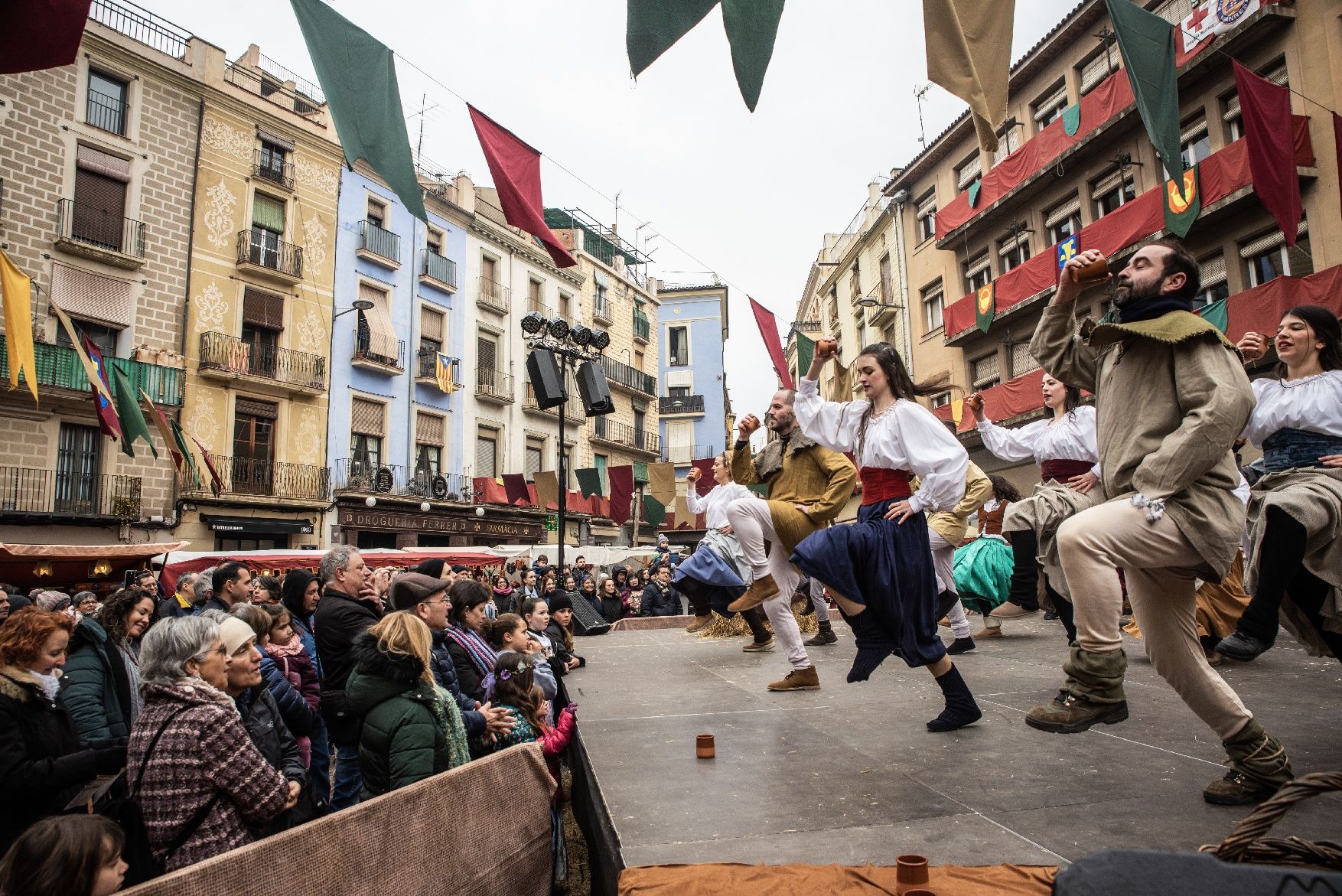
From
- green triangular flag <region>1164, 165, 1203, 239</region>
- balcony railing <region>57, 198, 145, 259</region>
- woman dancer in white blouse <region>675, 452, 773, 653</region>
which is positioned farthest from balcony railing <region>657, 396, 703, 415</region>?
woman dancer in white blouse <region>675, 452, 773, 653</region>

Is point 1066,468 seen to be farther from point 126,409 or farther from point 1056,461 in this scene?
point 126,409

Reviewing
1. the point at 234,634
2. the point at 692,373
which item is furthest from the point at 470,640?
the point at 692,373

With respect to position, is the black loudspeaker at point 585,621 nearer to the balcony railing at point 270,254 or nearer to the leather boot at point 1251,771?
the leather boot at point 1251,771

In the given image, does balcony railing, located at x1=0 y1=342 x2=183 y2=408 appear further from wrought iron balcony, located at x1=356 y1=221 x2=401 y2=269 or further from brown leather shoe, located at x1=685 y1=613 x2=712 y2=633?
brown leather shoe, located at x1=685 y1=613 x2=712 y2=633

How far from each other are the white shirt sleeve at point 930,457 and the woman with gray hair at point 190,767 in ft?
10.0

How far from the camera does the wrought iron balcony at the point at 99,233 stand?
19.9 metres

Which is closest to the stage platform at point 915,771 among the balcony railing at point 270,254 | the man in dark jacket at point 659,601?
the man in dark jacket at point 659,601

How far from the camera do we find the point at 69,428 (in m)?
19.8

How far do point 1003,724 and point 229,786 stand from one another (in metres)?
3.12

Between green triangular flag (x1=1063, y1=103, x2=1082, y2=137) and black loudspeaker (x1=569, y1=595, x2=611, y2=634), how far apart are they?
17427mm

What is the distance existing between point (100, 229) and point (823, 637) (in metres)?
21.0

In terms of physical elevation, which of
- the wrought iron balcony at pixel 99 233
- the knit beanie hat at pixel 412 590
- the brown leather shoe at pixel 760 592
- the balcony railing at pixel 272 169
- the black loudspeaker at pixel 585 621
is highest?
the balcony railing at pixel 272 169

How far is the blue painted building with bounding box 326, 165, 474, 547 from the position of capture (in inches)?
1020

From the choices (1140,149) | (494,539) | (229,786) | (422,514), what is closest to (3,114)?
(422,514)
